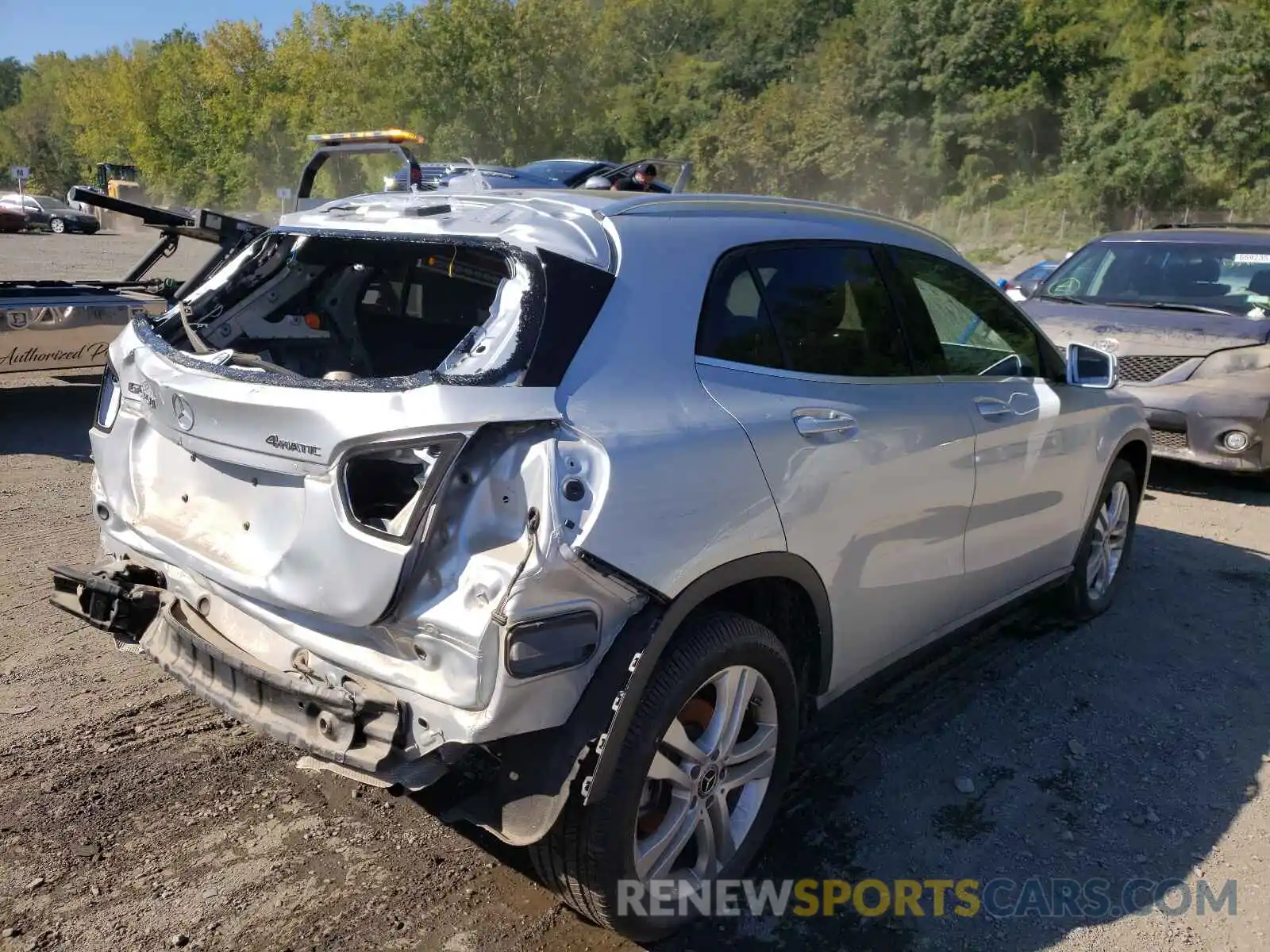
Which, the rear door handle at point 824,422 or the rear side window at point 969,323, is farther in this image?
the rear side window at point 969,323

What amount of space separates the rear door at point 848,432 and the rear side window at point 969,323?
0.85 feet

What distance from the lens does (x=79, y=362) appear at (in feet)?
26.0

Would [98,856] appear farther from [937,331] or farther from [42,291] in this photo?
[42,291]

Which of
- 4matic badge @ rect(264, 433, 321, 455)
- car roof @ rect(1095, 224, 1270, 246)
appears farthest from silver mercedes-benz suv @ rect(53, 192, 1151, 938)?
car roof @ rect(1095, 224, 1270, 246)

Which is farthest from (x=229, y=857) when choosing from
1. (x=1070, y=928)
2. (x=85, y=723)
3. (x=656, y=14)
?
(x=656, y=14)

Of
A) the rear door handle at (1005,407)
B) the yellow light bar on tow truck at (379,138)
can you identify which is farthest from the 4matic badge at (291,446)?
the rear door handle at (1005,407)

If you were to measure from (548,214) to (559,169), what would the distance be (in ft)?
34.6

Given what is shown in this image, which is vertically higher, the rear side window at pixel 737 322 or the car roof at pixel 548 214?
the car roof at pixel 548 214

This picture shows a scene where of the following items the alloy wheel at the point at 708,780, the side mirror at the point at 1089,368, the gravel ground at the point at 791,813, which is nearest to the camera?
the alloy wheel at the point at 708,780

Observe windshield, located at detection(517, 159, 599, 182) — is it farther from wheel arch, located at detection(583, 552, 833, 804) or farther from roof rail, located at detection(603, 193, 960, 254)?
wheel arch, located at detection(583, 552, 833, 804)

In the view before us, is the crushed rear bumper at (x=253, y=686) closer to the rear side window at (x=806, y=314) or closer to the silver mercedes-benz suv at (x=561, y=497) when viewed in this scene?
the silver mercedes-benz suv at (x=561, y=497)

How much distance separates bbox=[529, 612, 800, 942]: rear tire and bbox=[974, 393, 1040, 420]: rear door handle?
1.37 m

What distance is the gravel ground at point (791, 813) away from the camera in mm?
2805

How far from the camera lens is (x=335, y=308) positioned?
370 cm
